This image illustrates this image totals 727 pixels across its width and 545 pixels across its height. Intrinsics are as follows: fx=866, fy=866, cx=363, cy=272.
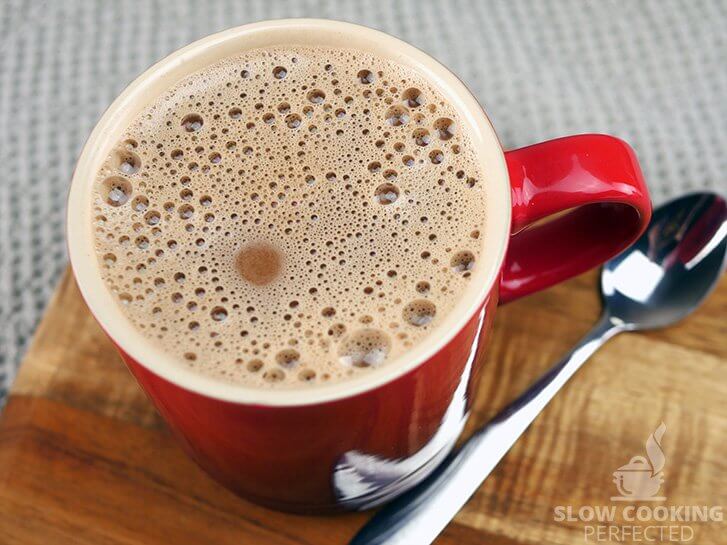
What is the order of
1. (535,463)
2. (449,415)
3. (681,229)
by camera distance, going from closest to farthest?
1. (449,415)
2. (535,463)
3. (681,229)

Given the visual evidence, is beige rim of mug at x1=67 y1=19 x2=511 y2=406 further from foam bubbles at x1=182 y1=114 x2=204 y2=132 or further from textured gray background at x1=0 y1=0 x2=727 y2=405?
textured gray background at x1=0 y1=0 x2=727 y2=405

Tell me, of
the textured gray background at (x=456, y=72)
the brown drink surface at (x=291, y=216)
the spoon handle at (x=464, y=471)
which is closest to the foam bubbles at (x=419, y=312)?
the brown drink surface at (x=291, y=216)

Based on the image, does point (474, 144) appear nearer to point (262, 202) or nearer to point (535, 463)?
point (262, 202)

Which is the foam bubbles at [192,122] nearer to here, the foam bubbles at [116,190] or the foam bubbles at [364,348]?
the foam bubbles at [116,190]

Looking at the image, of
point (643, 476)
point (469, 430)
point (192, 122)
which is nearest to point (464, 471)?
point (469, 430)

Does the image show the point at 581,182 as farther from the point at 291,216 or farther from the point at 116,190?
the point at 116,190

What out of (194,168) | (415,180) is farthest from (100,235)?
(415,180)

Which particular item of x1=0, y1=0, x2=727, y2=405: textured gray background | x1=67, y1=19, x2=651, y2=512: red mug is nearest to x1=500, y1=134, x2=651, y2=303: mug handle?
x1=67, y1=19, x2=651, y2=512: red mug
